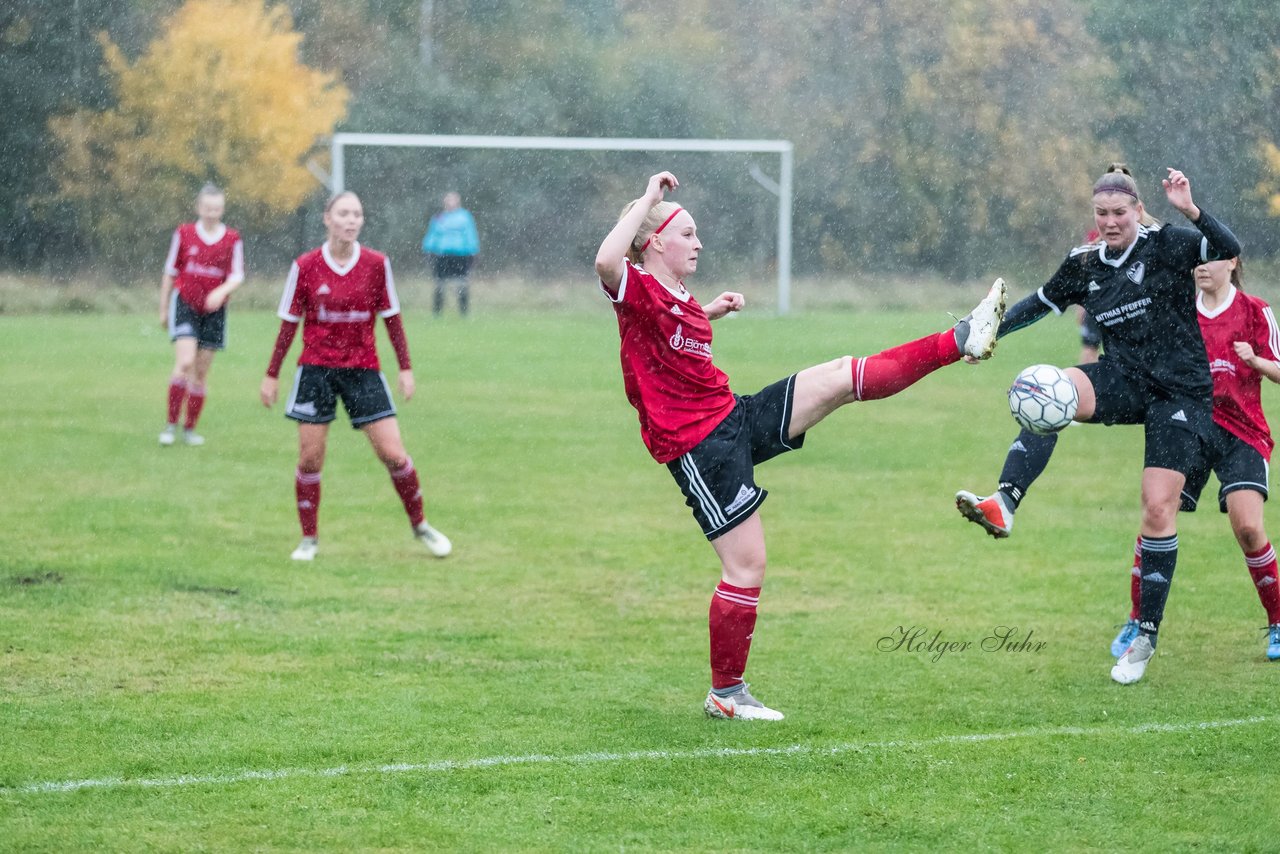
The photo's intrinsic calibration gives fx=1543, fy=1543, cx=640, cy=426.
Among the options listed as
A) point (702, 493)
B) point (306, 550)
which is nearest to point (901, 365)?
point (702, 493)

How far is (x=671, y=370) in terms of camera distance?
17.9 ft

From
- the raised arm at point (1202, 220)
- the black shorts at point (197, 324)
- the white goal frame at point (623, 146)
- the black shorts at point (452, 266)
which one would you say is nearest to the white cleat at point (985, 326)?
the raised arm at point (1202, 220)

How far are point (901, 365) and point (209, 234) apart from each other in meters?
8.77

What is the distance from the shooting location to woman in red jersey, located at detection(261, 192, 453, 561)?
27.3 feet

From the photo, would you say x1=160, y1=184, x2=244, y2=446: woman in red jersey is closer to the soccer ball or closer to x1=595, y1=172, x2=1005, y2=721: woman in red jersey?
x1=595, y1=172, x2=1005, y2=721: woman in red jersey

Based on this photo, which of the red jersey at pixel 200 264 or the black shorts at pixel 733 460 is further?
the red jersey at pixel 200 264

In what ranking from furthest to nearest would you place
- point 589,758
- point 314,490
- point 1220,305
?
point 314,490 → point 1220,305 → point 589,758

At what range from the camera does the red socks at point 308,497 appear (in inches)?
336

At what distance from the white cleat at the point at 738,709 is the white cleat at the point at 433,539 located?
11.3ft

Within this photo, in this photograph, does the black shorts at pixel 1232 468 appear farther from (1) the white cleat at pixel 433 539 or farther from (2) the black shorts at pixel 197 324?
(2) the black shorts at pixel 197 324

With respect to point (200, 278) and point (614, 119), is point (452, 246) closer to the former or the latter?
point (614, 119)

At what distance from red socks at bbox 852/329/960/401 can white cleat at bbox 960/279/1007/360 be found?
0.07 meters

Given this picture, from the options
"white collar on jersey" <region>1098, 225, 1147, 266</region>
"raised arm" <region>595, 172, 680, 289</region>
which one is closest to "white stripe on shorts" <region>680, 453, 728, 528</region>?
"raised arm" <region>595, 172, 680, 289</region>

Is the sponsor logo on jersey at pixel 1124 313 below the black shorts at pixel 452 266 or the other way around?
the other way around
